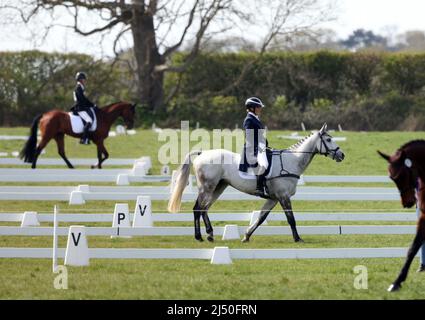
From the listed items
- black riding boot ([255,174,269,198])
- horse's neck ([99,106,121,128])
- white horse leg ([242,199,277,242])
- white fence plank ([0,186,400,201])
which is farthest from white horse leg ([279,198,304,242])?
horse's neck ([99,106,121,128])

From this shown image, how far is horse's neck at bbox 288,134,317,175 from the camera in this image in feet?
53.7

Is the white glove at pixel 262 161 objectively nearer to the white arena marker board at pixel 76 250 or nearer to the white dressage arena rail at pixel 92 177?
the white arena marker board at pixel 76 250

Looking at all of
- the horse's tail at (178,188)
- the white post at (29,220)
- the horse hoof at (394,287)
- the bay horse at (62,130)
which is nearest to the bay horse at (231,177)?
the horse's tail at (178,188)

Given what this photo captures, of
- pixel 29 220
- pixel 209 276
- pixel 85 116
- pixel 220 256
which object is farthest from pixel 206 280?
pixel 85 116

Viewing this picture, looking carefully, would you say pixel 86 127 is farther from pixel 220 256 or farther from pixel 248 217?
pixel 220 256

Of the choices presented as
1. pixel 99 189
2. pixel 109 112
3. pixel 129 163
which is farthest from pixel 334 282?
pixel 109 112

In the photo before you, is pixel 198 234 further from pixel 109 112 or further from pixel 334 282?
pixel 109 112

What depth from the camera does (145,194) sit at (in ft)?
62.1

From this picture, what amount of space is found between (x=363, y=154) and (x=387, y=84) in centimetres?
1435

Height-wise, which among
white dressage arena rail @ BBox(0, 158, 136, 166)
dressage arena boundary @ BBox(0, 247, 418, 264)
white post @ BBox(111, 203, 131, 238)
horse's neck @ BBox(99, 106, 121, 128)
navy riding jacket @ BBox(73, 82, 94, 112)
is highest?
navy riding jacket @ BBox(73, 82, 94, 112)

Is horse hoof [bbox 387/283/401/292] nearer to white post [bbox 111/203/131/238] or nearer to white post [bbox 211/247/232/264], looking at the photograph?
white post [bbox 211/247/232/264]

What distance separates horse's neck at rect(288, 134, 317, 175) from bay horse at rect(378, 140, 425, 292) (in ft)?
16.5

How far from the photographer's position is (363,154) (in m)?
27.7

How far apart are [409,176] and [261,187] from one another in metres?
5.11
